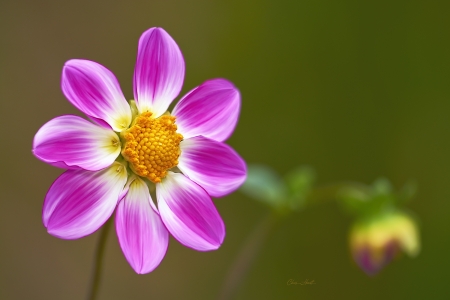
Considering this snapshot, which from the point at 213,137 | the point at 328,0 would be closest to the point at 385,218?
the point at 213,137

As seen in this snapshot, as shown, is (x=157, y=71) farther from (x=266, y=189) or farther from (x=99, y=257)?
(x=266, y=189)

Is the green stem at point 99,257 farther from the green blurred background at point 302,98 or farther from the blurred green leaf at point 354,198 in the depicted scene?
the green blurred background at point 302,98

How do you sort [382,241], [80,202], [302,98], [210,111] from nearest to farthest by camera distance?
[80,202] < [210,111] < [382,241] < [302,98]

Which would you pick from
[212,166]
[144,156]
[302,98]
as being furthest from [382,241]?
[302,98]

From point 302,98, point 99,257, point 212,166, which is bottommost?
point 302,98

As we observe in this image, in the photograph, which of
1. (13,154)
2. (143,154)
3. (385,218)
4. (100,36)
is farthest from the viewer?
(100,36)

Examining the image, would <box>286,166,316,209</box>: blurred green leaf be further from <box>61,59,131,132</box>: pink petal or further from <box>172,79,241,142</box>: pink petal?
<box>61,59,131,132</box>: pink petal

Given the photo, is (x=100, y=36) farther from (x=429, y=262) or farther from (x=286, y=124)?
(x=429, y=262)
